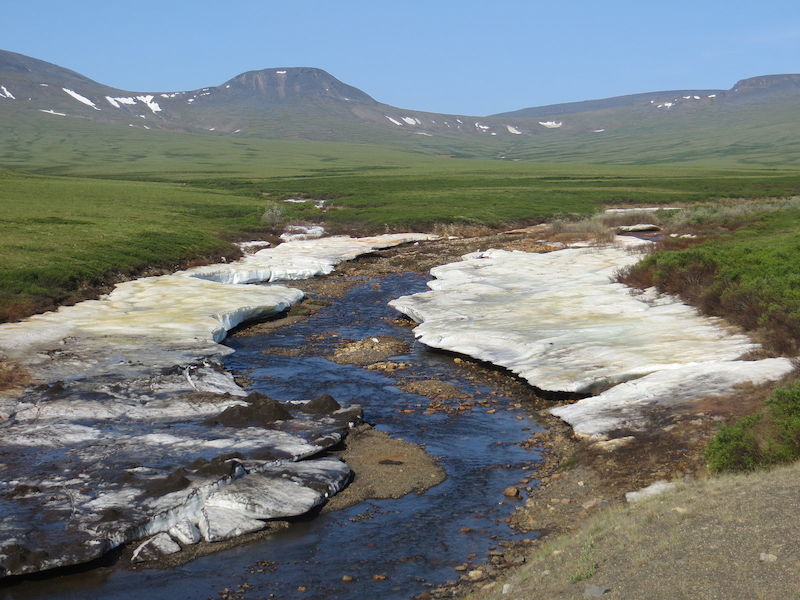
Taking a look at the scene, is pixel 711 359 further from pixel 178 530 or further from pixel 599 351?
pixel 178 530

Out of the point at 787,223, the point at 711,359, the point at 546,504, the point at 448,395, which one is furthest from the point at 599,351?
the point at 787,223

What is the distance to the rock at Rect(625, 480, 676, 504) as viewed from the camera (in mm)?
15742

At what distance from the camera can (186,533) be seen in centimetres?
1530

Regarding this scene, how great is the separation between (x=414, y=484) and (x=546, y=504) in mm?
3101

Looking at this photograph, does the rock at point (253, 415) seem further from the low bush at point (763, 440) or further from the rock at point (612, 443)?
the low bush at point (763, 440)

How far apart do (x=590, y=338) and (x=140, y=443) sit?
16.2 m

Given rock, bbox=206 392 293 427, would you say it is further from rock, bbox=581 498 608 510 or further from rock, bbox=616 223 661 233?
rock, bbox=616 223 661 233

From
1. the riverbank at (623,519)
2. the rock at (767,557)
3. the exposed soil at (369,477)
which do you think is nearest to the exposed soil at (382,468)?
the exposed soil at (369,477)

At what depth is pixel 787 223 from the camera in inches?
2248

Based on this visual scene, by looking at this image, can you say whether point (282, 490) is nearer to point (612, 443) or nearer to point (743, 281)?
point (612, 443)

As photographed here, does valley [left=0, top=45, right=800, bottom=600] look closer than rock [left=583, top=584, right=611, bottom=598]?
No

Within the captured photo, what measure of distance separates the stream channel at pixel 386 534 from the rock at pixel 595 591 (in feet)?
12.6

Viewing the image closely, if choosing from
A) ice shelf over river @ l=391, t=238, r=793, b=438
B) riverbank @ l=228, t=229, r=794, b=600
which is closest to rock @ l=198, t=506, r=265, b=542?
riverbank @ l=228, t=229, r=794, b=600

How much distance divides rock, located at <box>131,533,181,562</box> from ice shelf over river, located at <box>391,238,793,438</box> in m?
10.6
